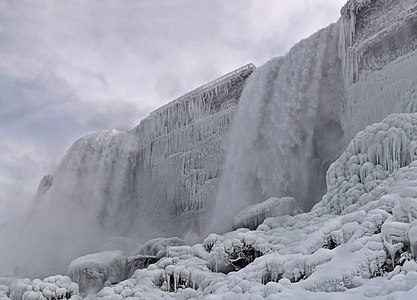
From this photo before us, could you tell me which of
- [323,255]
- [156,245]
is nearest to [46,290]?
[156,245]

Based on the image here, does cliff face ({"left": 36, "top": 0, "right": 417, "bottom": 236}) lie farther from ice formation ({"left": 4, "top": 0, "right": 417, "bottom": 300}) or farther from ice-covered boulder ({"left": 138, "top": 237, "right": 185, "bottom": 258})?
ice-covered boulder ({"left": 138, "top": 237, "right": 185, "bottom": 258})

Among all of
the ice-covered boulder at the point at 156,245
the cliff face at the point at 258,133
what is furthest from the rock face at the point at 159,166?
the ice-covered boulder at the point at 156,245

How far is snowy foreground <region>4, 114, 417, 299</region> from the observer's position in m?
8.31

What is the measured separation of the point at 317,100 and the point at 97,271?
8265 millimetres

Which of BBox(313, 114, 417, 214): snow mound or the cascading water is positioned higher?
the cascading water

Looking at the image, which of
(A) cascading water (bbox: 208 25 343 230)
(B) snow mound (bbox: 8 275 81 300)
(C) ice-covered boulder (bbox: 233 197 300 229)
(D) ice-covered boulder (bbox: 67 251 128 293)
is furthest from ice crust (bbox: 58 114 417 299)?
(A) cascading water (bbox: 208 25 343 230)

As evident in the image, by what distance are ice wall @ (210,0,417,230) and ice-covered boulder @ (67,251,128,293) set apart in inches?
219

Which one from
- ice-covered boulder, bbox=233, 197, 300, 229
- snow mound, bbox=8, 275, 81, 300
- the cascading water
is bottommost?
snow mound, bbox=8, 275, 81, 300

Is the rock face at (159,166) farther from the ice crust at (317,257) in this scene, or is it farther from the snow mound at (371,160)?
the snow mound at (371,160)

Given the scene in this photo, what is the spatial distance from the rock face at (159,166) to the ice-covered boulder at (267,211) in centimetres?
709

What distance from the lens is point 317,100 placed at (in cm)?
1823

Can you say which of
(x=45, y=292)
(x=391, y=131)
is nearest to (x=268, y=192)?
(x=391, y=131)

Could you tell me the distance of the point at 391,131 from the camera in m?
11.8

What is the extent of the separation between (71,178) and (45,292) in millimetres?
18386
